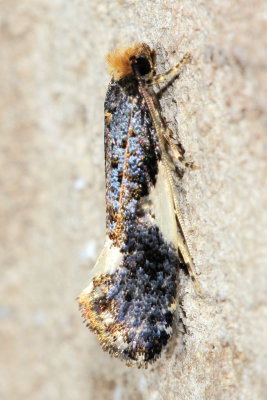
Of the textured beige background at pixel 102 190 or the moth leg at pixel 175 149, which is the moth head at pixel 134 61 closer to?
the textured beige background at pixel 102 190

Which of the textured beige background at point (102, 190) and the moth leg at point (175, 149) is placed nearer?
the textured beige background at point (102, 190)

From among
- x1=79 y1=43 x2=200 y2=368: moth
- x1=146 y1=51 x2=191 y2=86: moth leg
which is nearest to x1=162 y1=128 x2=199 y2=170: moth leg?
x1=79 y1=43 x2=200 y2=368: moth

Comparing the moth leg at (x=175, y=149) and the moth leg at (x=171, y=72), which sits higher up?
the moth leg at (x=171, y=72)

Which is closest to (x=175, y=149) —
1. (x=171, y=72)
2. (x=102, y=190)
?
(x=171, y=72)

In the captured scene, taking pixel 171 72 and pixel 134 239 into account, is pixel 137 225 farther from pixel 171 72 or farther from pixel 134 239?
pixel 171 72

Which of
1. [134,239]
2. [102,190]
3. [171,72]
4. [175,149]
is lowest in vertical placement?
[134,239]

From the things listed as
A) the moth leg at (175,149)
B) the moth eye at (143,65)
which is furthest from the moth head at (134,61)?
the moth leg at (175,149)

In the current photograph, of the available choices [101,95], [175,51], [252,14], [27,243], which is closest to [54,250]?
[27,243]
